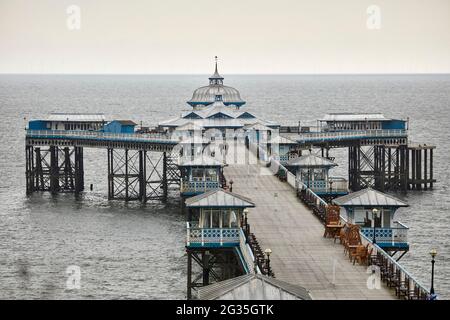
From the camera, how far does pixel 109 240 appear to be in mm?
72312

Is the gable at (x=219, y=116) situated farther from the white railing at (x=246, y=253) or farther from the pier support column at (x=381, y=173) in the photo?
the white railing at (x=246, y=253)

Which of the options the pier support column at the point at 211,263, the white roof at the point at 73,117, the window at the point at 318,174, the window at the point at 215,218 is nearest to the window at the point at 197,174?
the window at the point at 318,174

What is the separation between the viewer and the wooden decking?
39375 millimetres

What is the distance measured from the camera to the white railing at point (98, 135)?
95062 mm

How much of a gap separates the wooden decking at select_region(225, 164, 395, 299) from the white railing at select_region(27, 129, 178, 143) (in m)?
27.5

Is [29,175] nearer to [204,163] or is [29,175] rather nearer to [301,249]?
[204,163]

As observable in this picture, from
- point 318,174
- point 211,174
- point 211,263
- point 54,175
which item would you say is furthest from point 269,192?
point 54,175

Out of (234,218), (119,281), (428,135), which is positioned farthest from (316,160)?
(428,135)

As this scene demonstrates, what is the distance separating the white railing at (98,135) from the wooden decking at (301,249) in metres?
27.5

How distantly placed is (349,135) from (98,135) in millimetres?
23137

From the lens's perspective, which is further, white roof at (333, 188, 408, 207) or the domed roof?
the domed roof

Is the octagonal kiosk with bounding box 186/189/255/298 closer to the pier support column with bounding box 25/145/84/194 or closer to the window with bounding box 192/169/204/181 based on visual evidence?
the window with bounding box 192/169/204/181

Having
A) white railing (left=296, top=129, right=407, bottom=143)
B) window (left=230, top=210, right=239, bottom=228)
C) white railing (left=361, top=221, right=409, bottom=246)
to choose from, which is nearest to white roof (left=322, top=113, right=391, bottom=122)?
white railing (left=296, top=129, right=407, bottom=143)

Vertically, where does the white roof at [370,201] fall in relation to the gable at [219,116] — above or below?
below
